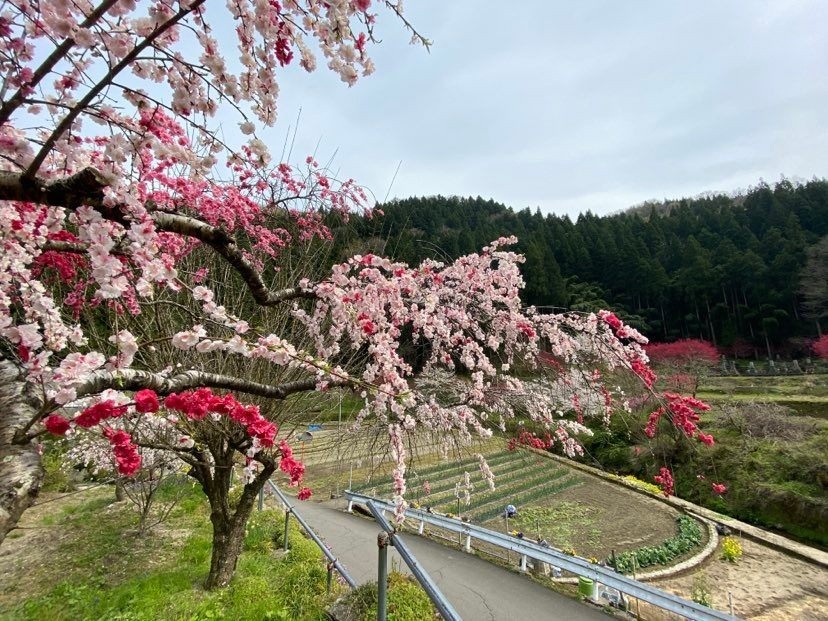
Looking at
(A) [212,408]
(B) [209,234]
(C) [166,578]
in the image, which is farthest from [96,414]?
(C) [166,578]

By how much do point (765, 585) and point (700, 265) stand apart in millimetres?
32953

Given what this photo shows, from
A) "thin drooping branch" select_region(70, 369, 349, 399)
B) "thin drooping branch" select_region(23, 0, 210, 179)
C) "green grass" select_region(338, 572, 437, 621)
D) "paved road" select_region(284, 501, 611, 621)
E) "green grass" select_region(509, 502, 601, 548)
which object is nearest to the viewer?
"thin drooping branch" select_region(23, 0, 210, 179)

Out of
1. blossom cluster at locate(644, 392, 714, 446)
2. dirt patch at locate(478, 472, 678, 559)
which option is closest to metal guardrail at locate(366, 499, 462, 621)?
blossom cluster at locate(644, 392, 714, 446)

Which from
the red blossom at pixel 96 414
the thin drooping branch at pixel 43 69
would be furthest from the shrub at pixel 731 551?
the thin drooping branch at pixel 43 69

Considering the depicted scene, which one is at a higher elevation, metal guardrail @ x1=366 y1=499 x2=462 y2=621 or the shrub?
metal guardrail @ x1=366 y1=499 x2=462 y2=621

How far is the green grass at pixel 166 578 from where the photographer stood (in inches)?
183

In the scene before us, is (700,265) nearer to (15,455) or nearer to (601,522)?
(601,522)

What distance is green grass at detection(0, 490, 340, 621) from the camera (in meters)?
4.65

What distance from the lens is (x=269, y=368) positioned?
5.86 m

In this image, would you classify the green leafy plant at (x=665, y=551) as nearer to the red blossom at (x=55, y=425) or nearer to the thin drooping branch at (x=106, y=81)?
the red blossom at (x=55, y=425)

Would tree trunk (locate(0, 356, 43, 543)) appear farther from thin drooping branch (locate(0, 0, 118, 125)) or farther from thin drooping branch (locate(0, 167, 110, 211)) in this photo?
thin drooping branch (locate(0, 0, 118, 125))

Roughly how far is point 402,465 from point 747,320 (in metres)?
41.2

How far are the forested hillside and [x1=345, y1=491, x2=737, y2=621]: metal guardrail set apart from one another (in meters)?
18.2

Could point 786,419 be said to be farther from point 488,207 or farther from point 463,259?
point 488,207
